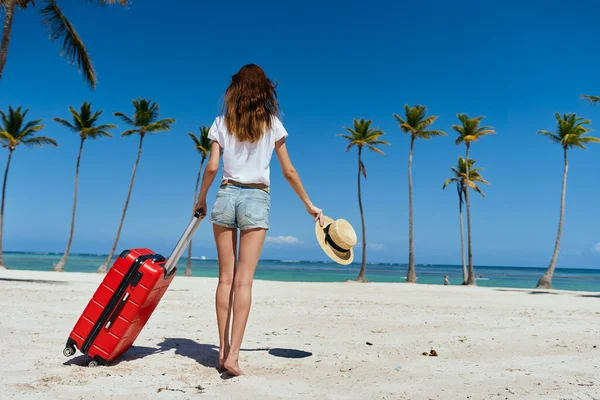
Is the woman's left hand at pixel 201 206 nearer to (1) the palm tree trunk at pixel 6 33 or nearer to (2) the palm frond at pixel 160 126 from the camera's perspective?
(1) the palm tree trunk at pixel 6 33

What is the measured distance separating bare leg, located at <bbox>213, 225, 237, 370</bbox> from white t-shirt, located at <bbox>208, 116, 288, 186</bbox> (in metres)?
0.46

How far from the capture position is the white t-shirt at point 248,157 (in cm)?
362

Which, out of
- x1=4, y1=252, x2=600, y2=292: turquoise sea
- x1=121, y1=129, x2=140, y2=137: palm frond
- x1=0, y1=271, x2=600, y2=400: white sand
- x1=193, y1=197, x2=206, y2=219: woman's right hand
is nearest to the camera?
x1=0, y1=271, x2=600, y2=400: white sand

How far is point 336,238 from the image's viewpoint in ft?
12.8

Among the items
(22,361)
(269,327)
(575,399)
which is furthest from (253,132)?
(269,327)

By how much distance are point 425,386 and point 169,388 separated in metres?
1.83

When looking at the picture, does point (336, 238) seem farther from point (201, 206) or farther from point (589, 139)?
point (589, 139)

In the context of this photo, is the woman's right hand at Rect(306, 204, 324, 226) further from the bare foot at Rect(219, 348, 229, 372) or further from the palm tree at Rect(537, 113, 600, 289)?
the palm tree at Rect(537, 113, 600, 289)

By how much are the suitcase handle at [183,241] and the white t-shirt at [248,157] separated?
456mm

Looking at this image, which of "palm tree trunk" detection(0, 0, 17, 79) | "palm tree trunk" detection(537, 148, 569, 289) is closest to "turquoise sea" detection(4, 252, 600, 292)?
"palm tree trunk" detection(537, 148, 569, 289)

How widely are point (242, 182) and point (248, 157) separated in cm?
22

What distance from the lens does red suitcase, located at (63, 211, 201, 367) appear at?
3.54 m

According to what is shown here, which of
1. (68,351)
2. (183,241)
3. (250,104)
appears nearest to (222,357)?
(183,241)

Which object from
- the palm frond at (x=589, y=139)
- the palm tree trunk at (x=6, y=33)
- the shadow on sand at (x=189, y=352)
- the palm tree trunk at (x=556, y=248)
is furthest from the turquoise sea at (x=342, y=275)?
the shadow on sand at (x=189, y=352)
